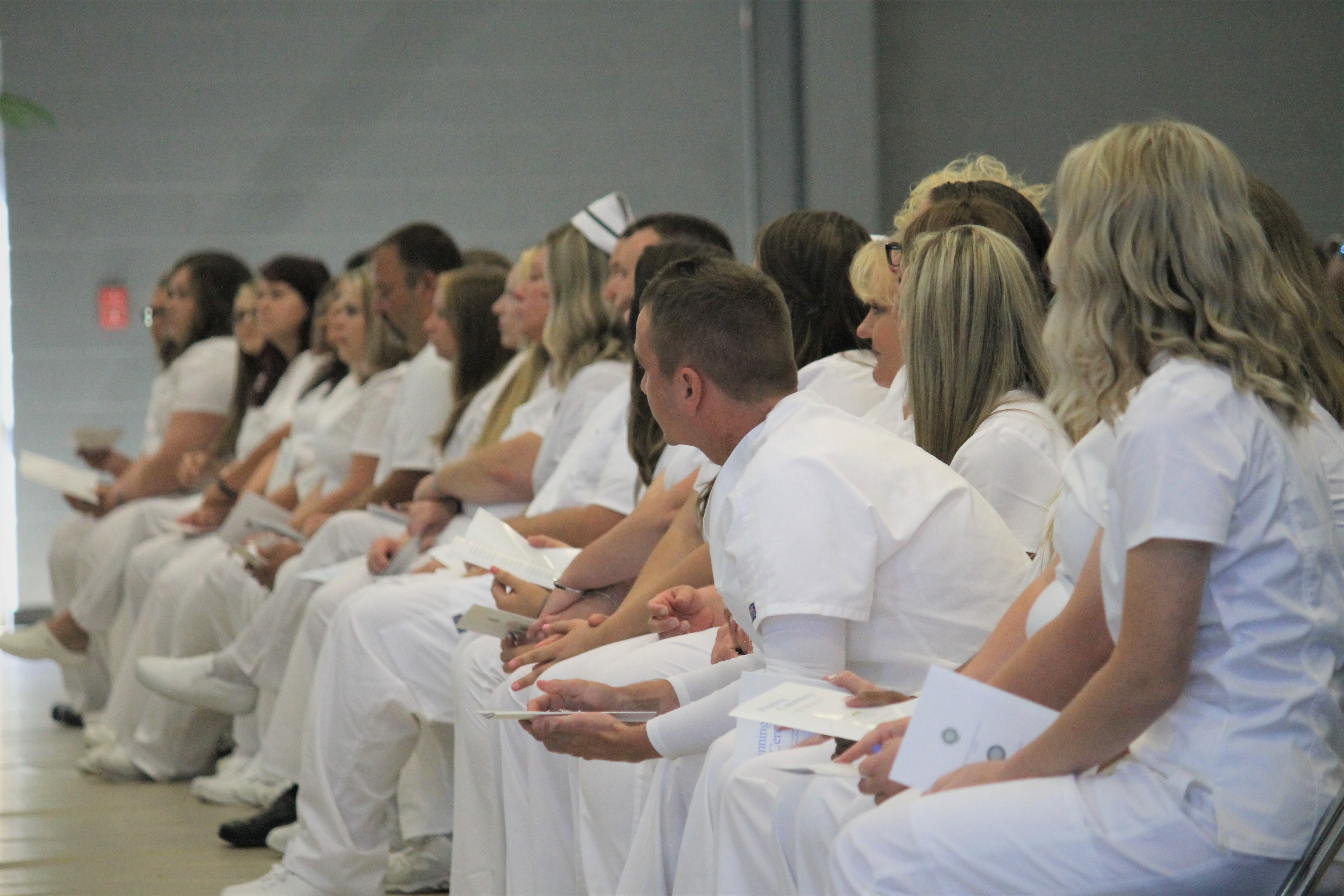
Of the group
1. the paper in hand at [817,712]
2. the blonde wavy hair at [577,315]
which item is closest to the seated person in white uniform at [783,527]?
the paper in hand at [817,712]

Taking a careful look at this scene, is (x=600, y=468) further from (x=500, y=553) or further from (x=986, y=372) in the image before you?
(x=986, y=372)

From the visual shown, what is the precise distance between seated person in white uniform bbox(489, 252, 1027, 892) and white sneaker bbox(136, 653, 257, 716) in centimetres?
202

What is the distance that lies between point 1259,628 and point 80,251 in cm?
629

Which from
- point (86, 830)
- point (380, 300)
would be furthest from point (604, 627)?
point (380, 300)

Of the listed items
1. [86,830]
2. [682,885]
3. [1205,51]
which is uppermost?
[1205,51]

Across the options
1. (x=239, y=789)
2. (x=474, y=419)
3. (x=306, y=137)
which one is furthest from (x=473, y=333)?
(x=306, y=137)

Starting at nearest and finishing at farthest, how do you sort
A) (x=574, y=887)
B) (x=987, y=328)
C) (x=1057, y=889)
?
(x=1057, y=889) < (x=987, y=328) < (x=574, y=887)

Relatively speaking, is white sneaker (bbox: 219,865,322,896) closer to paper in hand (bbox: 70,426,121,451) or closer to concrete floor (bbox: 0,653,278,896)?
concrete floor (bbox: 0,653,278,896)

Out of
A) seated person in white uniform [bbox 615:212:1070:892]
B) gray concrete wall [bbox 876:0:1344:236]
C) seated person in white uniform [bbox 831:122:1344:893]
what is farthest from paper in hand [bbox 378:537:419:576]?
gray concrete wall [bbox 876:0:1344:236]

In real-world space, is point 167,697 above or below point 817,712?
below

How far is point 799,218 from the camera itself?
270 cm

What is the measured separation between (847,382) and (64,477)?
3.36 meters

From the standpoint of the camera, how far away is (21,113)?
620 cm

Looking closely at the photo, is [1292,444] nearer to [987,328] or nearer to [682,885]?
[987,328]
